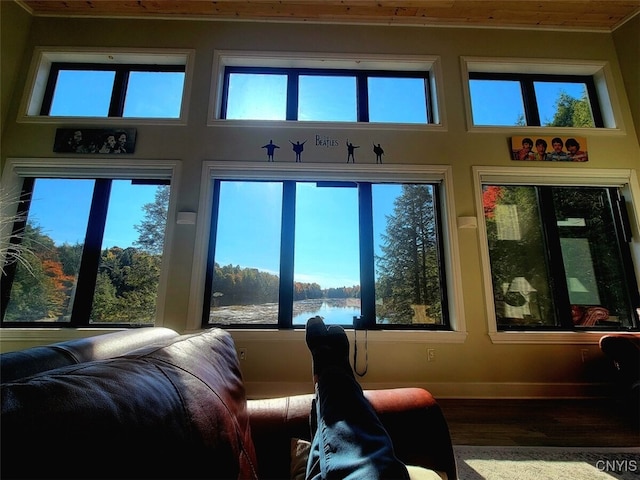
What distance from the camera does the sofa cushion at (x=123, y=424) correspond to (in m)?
0.31

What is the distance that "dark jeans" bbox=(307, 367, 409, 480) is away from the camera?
0.52 metres

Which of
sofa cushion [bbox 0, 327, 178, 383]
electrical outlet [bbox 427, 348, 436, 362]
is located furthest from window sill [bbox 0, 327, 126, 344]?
electrical outlet [bbox 427, 348, 436, 362]

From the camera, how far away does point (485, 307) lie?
2660 mm

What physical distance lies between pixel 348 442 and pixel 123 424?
436 millimetres

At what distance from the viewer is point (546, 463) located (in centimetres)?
156

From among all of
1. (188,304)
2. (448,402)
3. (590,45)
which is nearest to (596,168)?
(590,45)

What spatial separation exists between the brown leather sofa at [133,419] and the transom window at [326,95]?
2.93 meters

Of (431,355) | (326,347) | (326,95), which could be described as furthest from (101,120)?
(431,355)

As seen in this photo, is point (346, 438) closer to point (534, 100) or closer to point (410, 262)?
point (410, 262)

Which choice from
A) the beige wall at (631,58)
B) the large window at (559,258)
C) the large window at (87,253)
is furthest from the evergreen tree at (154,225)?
the beige wall at (631,58)

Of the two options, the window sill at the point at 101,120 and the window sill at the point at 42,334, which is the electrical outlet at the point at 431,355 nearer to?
the window sill at the point at 42,334

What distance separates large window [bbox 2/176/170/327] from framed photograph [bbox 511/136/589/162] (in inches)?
150

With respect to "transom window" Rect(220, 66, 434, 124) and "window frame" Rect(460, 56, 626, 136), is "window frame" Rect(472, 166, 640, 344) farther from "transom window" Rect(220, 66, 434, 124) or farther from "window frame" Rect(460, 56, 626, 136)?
"transom window" Rect(220, 66, 434, 124)

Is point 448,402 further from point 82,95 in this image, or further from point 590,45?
point 82,95
